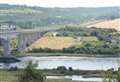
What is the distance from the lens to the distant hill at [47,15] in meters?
59.6

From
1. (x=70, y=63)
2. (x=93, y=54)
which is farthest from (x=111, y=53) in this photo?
(x=70, y=63)

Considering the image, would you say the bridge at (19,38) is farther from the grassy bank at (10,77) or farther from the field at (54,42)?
the grassy bank at (10,77)

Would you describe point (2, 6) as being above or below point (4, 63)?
above

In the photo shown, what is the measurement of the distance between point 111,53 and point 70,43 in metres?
5.78

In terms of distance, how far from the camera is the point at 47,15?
2667 inches

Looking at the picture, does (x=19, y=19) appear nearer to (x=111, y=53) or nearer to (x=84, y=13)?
(x=84, y=13)

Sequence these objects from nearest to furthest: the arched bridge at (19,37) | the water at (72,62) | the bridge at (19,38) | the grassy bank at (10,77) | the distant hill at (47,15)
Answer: the grassy bank at (10,77)
the water at (72,62)
the bridge at (19,38)
the arched bridge at (19,37)
the distant hill at (47,15)

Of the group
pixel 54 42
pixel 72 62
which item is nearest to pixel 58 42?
pixel 54 42

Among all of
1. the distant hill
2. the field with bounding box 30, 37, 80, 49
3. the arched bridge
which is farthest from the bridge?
the distant hill

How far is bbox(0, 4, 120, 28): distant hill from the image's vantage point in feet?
196

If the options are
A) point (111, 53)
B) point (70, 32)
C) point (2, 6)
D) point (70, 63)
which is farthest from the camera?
point (2, 6)

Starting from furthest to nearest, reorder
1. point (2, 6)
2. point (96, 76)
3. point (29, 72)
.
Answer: point (2, 6) → point (96, 76) → point (29, 72)

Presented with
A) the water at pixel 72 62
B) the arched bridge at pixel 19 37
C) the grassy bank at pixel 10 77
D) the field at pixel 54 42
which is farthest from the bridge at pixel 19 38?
the grassy bank at pixel 10 77

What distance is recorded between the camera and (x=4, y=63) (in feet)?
102
